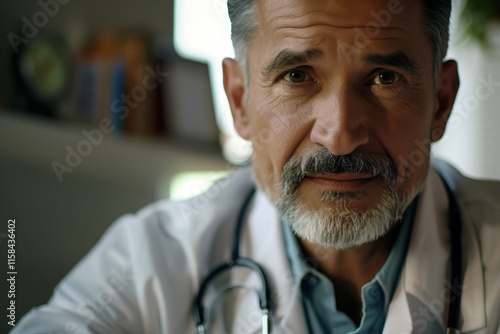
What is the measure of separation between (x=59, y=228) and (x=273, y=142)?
78cm

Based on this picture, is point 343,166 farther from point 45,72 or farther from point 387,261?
point 45,72

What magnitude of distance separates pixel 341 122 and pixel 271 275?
363mm

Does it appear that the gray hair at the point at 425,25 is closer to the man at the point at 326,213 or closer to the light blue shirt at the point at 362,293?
the man at the point at 326,213

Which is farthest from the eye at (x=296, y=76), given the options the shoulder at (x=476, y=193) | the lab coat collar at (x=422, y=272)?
the shoulder at (x=476, y=193)

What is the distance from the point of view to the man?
2.49 feet

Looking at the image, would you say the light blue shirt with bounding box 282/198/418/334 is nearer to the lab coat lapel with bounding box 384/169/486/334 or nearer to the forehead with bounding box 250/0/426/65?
the lab coat lapel with bounding box 384/169/486/334

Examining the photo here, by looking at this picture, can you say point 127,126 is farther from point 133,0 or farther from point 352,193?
point 352,193

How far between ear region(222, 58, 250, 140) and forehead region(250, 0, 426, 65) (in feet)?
0.60

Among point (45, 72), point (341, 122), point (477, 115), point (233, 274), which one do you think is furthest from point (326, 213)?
point (477, 115)

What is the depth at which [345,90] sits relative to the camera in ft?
2.42

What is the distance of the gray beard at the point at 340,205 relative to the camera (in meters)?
0.76

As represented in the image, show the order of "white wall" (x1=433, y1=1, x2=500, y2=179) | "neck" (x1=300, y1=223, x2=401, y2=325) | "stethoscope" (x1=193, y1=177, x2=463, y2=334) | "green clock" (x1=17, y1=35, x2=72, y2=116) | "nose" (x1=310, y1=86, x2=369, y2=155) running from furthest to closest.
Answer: "white wall" (x1=433, y1=1, x2=500, y2=179), "green clock" (x1=17, y1=35, x2=72, y2=116), "neck" (x1=300, y1=223, x2=401, y2=325), "stethoscope" (x1=193, y1=177, x2=463, y2=334), "nose" (x1=310, y1=86, x2=369, y2=155)

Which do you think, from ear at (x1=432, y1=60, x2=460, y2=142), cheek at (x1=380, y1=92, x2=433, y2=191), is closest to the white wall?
ear at (x1=432, y1=60, x2=460, y2=142)

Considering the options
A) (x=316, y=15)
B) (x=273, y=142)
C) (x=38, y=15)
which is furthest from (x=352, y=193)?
(x=38, y=15)
